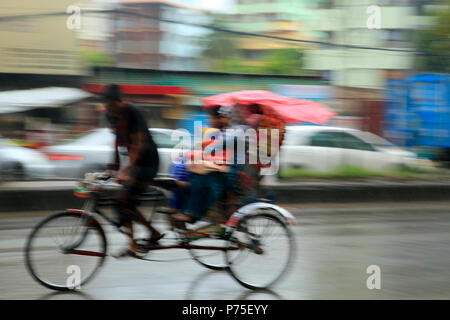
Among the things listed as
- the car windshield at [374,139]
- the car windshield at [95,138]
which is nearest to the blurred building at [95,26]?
the car windshield at [95,138]

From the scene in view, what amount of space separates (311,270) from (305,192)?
5.39 metres

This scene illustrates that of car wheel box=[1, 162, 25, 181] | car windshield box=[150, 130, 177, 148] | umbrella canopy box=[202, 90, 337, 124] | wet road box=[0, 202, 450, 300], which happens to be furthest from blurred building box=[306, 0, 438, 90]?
umbrella canopy box=[202, 90, 337, 124]

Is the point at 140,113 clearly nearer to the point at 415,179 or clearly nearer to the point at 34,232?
the point at 34,232

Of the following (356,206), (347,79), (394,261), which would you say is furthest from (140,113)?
(347,79)

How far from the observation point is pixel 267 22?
17.6 meters

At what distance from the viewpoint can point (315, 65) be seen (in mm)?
13891

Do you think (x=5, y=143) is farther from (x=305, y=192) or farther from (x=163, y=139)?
(x=305, y=192)

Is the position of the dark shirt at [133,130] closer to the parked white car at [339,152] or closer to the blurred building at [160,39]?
the parked white car at [339,152]

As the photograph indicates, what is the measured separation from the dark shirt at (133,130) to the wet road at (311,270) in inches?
42.9

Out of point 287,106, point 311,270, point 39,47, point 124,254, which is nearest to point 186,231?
point 124,254

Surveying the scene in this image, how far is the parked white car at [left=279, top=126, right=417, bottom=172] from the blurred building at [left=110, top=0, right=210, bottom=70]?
328 centimetres

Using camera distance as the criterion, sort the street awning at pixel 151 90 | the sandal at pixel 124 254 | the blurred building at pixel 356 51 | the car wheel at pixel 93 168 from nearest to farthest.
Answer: the sandal at pixel 124 254 → the car wheel at pixel 93 168 → the blurred building at pixel 356 51 → the street awning at pixel 151 90

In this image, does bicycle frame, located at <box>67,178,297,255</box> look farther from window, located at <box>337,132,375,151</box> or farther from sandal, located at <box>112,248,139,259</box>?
window, located at <box>337,132,375,151</box>

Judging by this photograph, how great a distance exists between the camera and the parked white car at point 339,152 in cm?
1305
